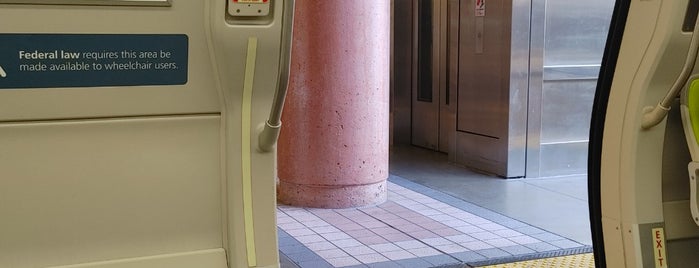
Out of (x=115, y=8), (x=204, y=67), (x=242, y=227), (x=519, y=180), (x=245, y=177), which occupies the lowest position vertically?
(x=519, y=180)

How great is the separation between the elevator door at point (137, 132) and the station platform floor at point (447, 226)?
1.73 meters

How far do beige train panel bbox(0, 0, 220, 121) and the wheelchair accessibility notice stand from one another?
0.01m

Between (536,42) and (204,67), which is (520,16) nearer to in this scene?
(536,42)

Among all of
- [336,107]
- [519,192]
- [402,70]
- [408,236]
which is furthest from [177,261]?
[402,70]

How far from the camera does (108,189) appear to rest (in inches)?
78.4

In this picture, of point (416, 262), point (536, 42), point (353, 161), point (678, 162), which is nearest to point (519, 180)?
point (536, 42)

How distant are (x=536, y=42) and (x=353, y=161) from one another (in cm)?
188

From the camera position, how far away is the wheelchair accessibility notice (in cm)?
183

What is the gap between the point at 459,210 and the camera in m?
4.93

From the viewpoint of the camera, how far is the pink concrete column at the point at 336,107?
4.82 metres

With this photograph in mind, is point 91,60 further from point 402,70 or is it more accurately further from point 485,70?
point 402,70

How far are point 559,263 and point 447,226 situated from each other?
91 centimetres

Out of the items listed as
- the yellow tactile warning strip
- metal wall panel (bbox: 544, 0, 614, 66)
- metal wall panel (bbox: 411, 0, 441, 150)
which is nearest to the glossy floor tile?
the yellow tactile warning strip

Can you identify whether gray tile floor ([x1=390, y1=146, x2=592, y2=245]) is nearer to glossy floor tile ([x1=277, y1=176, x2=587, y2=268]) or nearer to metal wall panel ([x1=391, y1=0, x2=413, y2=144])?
glossy floor tile ([x1=277, y1=176, x2=587, y2=268])
